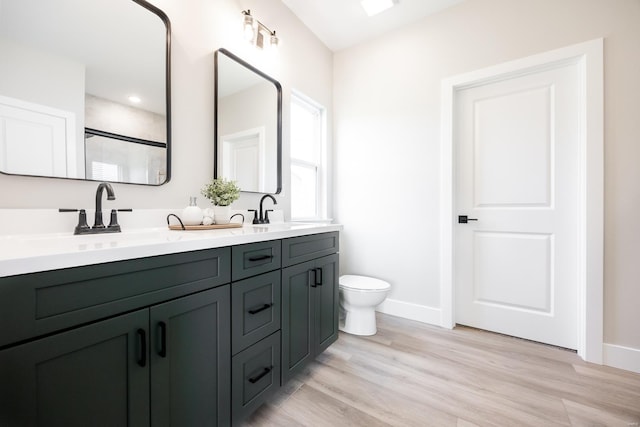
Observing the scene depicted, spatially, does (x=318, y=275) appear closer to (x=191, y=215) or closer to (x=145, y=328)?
(x=191, y=215)

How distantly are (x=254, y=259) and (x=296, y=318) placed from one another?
478 mm

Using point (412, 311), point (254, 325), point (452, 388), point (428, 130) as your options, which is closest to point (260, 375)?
point (254, 325)

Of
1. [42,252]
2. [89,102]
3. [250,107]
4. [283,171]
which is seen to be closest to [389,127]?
[283,171]

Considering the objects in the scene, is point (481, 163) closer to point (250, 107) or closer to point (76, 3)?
point (250, 107)

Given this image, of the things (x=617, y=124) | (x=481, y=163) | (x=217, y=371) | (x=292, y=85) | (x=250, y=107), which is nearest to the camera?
(x=217, y=371)

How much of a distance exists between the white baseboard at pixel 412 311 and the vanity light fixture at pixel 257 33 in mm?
A: 2400

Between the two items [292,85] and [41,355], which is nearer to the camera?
[41,355]

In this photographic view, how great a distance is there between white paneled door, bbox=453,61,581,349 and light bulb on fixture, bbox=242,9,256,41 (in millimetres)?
1708

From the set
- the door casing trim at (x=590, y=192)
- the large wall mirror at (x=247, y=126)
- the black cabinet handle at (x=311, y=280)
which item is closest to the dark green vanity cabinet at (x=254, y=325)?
the black cabinet handle at (x=311, y=280)

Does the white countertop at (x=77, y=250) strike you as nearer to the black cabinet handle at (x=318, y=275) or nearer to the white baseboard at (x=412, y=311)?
the black cabinet handle at (x=318, y=275)

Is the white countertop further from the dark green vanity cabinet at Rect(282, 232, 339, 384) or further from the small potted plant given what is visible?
the small potted plant

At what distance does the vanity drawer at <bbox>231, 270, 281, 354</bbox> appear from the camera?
1.09 meters

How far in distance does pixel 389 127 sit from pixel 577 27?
4.50ft

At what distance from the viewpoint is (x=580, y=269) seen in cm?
181
